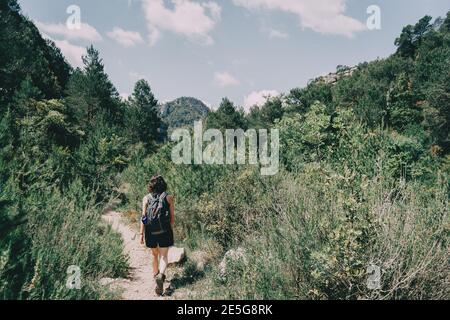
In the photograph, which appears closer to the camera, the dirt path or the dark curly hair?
the dirt path

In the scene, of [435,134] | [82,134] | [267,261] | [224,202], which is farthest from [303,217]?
[435,134]

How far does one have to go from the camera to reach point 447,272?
349 cm

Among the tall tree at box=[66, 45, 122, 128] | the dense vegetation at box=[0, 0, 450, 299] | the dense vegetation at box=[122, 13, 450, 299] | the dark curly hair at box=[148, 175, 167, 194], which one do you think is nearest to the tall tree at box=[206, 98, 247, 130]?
the tall tree at box=[66, 45, 122, 128]

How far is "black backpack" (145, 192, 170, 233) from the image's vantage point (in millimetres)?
5277

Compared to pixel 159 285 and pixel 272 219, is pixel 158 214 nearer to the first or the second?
pixel 159 285

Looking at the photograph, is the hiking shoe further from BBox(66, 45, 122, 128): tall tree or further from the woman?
BBox(66, 45, 122, 128): tall tree

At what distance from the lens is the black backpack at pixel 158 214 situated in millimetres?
5277

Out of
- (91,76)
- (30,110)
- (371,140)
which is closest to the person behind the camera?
(371,140)

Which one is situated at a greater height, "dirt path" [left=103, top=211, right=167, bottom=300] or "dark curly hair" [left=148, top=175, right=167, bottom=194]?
"dark curly hair" [left=148, top=175, right=167, bottom=194]

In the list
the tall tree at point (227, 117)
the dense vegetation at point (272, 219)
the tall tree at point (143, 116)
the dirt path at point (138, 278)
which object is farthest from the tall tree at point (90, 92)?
the dirt path at point (138, 278)

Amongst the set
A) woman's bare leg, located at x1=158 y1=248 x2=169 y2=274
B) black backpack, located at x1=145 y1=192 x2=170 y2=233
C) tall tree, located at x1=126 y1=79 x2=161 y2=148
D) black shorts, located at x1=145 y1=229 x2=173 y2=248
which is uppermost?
tall tree, located at x1=126 y1=79 x2=161 y2=148

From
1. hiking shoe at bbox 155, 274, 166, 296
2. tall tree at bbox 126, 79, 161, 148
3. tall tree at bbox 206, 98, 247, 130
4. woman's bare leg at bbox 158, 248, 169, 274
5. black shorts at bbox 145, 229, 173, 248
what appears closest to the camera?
hiking shoe at bbox 155, 274, 166, 296

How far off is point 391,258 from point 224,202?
411cm
